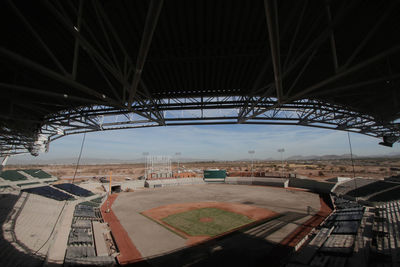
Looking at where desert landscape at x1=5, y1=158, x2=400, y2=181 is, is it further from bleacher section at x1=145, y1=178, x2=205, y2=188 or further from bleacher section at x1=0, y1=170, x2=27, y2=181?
bleacher section at x1=0, y1=170, x2=27, y2=181

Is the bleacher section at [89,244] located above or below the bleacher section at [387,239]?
below

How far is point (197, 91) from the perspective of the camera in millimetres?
13258

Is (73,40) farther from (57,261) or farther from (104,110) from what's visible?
(57,261)

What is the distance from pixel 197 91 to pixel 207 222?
48.4 feet

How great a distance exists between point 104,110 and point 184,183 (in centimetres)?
3735

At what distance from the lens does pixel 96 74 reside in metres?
9.90

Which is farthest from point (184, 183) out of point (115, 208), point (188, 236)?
point (188, 236)

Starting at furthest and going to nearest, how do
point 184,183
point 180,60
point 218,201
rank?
point 184,183, point 218,201, point 180,60

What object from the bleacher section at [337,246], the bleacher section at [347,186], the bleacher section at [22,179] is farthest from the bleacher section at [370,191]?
the bleacher section at [22,179]

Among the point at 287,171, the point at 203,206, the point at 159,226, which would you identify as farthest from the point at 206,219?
the point at 287,171

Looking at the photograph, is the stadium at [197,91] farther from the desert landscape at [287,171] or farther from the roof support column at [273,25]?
the desert landscape at [287,171]

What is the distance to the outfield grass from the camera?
1767cm

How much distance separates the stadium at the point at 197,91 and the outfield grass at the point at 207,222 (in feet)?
0.72

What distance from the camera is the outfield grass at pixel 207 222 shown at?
58.0ft
